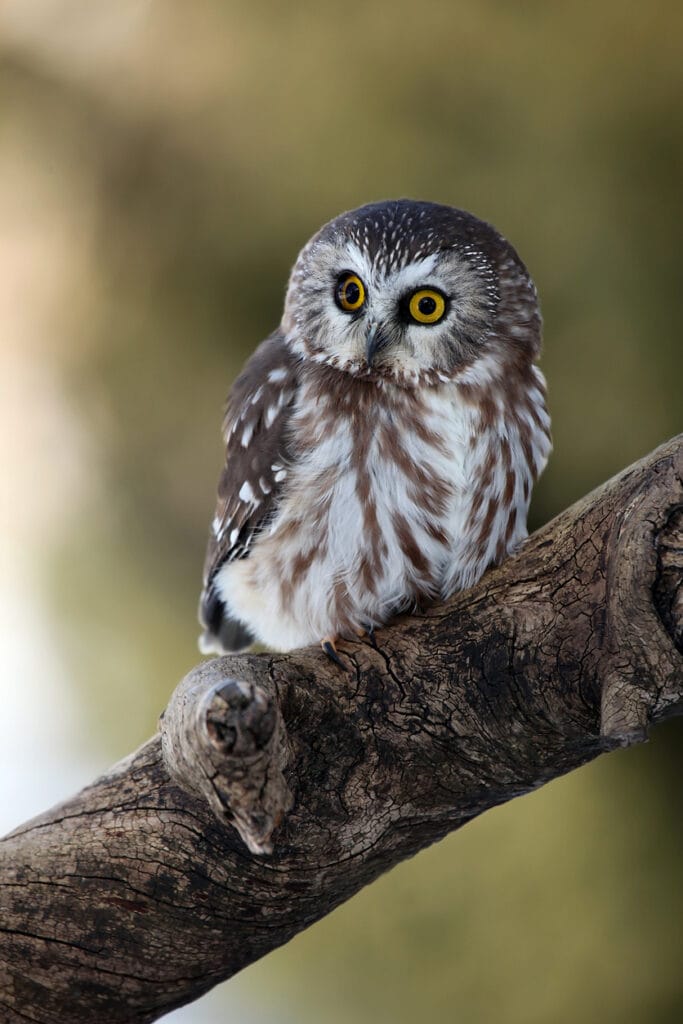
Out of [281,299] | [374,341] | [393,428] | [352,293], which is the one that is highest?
[281,299]

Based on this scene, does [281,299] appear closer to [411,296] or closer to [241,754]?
[411,296]

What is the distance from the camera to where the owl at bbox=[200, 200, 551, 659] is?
240cm

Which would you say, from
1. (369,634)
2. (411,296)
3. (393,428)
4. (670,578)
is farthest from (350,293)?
(670,578)

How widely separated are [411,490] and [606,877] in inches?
81.0

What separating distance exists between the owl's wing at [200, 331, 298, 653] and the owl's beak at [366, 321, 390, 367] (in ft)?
0.83

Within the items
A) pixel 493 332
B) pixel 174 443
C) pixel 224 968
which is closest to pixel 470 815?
pixel 224 968

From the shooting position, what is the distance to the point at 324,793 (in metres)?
2.11

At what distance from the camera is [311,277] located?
2.58 metres

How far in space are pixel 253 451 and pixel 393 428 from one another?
0.35m

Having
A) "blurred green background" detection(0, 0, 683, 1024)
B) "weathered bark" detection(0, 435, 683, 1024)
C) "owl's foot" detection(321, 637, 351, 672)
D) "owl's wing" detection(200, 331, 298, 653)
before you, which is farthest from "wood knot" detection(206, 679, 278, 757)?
"blurred green background" detection(0, 0, 683, 1024)

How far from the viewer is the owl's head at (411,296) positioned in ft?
7.79

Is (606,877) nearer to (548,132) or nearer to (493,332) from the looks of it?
(493,332)

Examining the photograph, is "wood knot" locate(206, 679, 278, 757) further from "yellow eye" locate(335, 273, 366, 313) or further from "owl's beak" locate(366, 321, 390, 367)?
"yellow eye" locate(335, 273, 366, 313)

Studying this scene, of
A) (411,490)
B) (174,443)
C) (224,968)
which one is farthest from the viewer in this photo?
(174,443)
